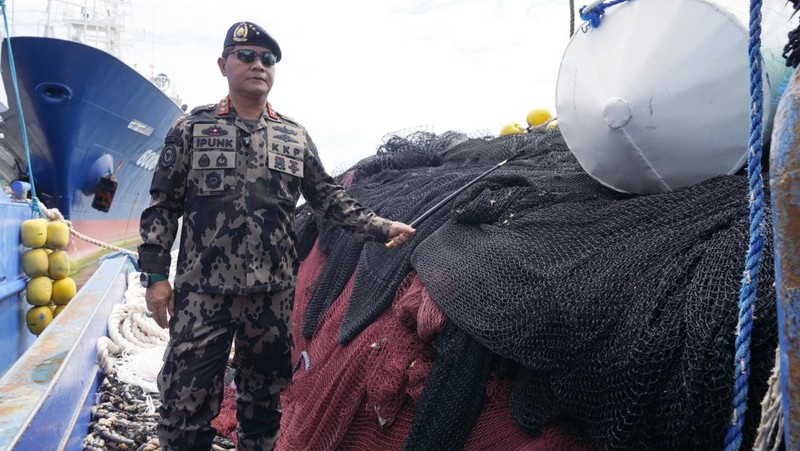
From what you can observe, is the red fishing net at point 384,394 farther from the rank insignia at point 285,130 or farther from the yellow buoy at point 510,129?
the yellow buoy at point 510,129

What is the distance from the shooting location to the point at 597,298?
1.68 meters

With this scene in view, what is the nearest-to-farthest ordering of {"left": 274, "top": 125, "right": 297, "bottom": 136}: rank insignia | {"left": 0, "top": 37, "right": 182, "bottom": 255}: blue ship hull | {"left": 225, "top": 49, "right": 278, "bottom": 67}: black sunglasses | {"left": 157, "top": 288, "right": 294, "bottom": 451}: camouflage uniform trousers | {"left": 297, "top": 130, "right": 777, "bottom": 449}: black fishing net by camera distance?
{"left": 297, "top": 130, "right": 777, "bottom": 449}: black fishing net < {"left": 157, "top": 288, "right": 294, "bottom": 451}: camouflage uniform trousers < {"left": 225, "top": 49, "right": 278, "bottom": 67}: black sunglasses < {"left": 274, "top": 125, "right": 297, "bottom": 136}: rank insignia < {"left": 0, "top": 37, "right": 182, "bottom": 255}: blue ship hull

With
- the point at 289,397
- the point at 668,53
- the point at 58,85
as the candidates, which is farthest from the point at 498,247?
the point at 58,85

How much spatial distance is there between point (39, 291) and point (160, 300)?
4901 mm

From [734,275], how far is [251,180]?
196cm

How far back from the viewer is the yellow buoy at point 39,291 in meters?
6.25

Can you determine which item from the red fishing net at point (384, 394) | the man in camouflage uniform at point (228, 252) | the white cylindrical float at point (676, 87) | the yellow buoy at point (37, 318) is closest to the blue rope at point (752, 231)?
the red fishing net at point (384, 394)

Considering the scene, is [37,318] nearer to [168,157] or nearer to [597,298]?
[168,157]

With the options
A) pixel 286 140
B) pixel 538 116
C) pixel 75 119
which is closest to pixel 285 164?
pixel 286 140

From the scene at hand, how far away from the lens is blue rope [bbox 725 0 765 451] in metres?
1.12

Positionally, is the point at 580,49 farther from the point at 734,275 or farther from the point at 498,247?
the point at 734,275

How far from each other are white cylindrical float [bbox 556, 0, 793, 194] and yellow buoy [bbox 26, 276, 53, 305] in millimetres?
6341

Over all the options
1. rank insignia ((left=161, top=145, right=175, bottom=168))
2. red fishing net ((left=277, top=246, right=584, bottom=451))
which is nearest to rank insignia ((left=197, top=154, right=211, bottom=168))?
rank insignia ((left=161, top=145, right=175, bottom=168))

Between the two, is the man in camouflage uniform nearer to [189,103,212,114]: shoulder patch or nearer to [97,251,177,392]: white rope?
[189,103,212,114]: shoulder patch
